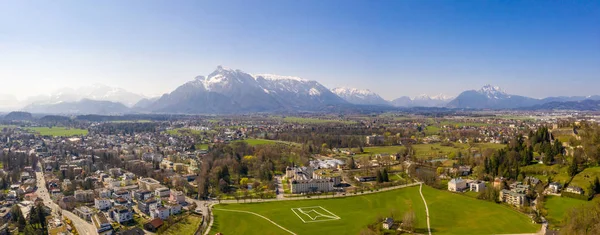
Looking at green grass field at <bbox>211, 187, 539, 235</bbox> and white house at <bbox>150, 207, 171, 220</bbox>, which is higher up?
white house at <bbox>150, 207, 171, 220</bbox>

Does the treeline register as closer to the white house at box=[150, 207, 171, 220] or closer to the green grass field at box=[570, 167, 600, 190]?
the white house at box=[150, 207, 171, 220]

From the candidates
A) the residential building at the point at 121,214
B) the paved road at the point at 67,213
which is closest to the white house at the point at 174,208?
A: the residential building at the point at 121,214

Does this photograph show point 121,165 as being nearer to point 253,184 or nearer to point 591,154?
point 253,184

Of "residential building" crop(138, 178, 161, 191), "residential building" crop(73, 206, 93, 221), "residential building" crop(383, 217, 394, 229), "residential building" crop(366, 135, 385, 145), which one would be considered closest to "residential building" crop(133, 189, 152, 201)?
"residential building" crop(138, 178, 161, 191)

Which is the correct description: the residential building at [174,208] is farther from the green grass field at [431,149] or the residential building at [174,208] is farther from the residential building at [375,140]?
the residential building at [375,140]

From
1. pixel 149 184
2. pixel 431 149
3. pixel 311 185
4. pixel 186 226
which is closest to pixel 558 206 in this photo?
pixel 311 185

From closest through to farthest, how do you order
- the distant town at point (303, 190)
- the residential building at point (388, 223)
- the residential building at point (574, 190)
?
the residential building at point (388, 223) → the distant town at point (303, 190) → the residential building at point (574, 190)
